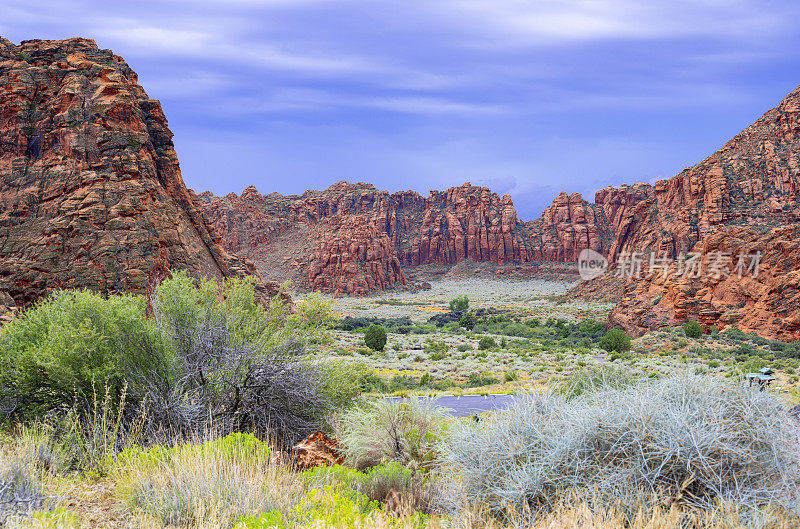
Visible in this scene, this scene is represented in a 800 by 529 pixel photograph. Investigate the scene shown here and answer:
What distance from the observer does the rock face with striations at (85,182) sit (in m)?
20.1

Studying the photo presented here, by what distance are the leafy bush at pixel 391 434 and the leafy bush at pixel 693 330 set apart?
3209 centimetres

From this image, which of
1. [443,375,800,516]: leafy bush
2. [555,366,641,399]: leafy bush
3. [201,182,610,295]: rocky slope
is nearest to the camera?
[443,375,800,516]: leafy bush

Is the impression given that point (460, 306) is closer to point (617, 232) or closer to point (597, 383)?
point (617, 232)

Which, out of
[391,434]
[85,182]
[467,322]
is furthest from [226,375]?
[467,322]

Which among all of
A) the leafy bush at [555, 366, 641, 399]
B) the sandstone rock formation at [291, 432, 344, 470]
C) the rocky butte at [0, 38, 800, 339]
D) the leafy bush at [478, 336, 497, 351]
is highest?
the rocky butte at [0, 38, 800, 339]

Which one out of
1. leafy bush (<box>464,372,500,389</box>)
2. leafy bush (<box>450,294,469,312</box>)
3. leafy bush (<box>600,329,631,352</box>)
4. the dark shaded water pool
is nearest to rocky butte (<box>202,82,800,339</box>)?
leafy bush (<box>600,329,631,352</box>)

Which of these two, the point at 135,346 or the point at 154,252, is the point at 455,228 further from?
the point at 135,346

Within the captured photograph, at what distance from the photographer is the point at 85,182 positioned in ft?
71.4

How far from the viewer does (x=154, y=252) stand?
20750mm

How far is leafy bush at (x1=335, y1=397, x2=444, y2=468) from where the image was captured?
301 inches

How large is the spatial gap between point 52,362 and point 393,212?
154031 mm

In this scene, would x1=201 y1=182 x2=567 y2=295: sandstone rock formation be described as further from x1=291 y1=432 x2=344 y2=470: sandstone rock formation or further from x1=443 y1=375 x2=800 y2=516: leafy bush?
x1=443 y1=375 x2=800 y2=516: leafy bush

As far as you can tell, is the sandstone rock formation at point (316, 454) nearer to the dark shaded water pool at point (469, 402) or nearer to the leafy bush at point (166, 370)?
the leafy bush at point (166, 370)

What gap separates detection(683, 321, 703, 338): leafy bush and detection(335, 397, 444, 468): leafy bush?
32.1m
